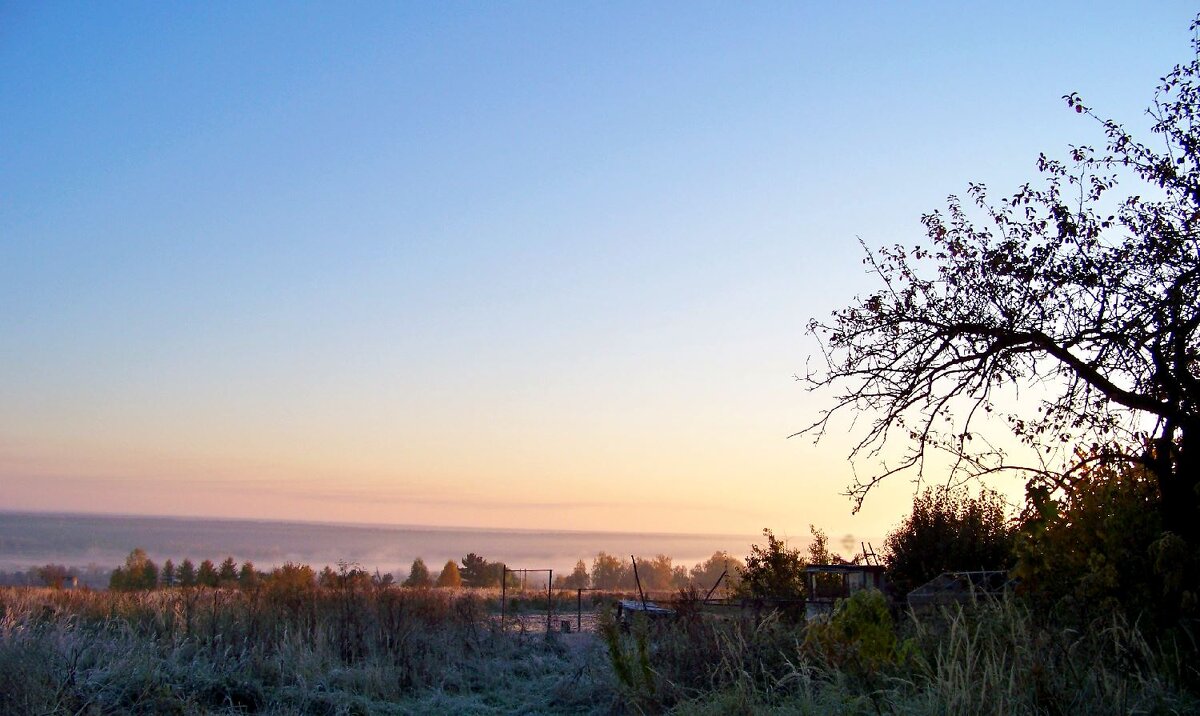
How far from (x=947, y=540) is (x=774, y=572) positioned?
542 centimetres

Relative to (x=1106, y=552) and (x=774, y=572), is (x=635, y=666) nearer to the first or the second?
(x=1106, y=552)

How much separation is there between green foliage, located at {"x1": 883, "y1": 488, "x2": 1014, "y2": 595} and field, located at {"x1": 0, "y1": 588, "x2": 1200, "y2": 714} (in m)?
7.77

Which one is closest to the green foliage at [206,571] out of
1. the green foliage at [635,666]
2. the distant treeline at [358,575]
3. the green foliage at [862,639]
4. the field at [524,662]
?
the distant treeline at [358,575]

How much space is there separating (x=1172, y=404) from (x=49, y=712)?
10.8 meters

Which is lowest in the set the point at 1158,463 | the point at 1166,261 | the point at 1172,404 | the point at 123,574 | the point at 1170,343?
the point at 123,574

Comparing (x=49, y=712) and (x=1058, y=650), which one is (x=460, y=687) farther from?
(x=1058, y=650)

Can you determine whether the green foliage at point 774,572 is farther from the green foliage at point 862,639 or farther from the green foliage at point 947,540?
the green foliage at point 862,639

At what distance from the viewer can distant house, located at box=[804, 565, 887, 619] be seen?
18.4 meters

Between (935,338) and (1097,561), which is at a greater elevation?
(935,338)

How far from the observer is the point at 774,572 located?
25109 millimetres

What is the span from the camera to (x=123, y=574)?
149ft

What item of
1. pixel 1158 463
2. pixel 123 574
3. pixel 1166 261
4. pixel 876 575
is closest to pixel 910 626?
pixel 1158 463

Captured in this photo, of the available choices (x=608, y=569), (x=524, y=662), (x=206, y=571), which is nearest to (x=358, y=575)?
(x=524, y=662)

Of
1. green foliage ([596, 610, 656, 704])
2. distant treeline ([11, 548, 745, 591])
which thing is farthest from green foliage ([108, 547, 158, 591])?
green foliage ([596, 610, 656, 704])
